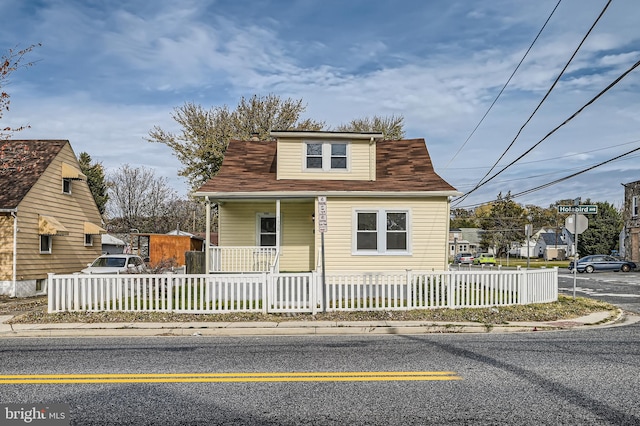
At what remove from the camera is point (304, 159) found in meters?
20.8

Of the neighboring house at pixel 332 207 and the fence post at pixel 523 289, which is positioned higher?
the neighboring house at pixel 332 207

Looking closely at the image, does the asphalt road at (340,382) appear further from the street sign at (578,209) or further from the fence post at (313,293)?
the street sign at (578,209)

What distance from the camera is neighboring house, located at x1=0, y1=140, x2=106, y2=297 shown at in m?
21.4

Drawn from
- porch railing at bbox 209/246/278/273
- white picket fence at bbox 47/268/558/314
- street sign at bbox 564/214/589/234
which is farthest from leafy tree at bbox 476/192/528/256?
white picket fence at bbox 47/268/558/314

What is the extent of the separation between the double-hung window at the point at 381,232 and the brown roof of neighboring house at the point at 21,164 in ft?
45.2

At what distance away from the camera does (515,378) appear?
22.9 ft

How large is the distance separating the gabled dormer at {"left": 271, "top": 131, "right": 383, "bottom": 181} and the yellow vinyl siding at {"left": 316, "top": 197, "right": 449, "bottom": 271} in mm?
2367

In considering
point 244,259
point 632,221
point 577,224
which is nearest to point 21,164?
point 244,259

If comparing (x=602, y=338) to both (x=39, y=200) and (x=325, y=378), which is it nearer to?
(x=325, y=378)

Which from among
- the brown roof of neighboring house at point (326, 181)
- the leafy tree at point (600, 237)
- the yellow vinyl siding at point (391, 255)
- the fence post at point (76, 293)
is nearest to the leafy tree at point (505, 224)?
the leafy tree at point (600, 237)

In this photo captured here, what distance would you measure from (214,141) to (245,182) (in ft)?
61.0

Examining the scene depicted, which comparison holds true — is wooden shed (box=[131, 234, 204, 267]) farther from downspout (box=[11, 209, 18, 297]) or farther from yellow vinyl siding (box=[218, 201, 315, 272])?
yellow vinyl siding (box=[218, 201, 315, 272])

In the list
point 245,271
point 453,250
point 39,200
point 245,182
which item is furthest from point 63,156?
point 453,250

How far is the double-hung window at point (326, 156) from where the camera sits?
2083cm
